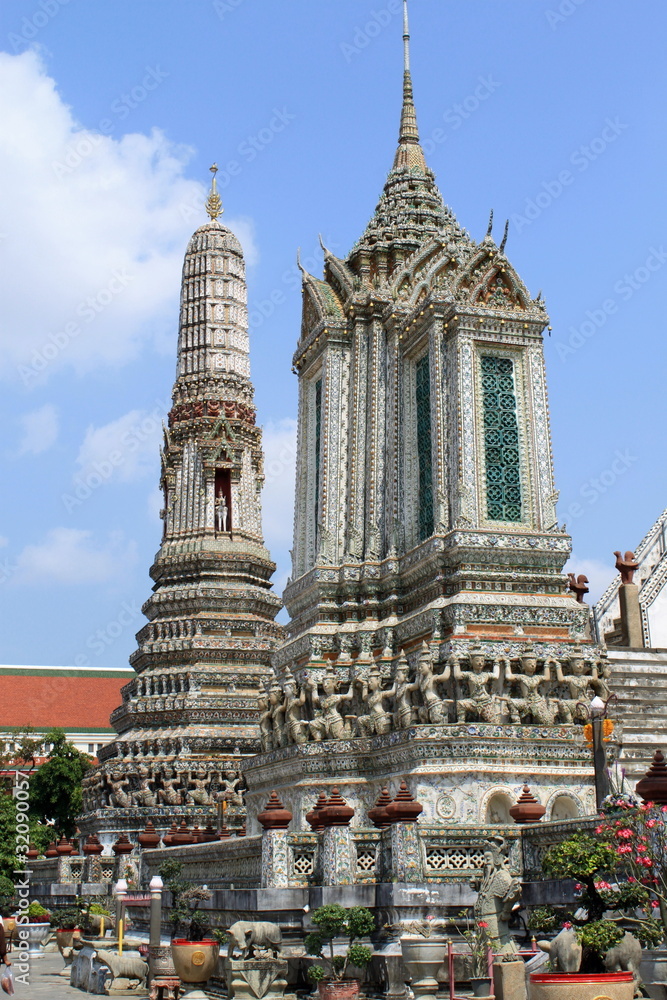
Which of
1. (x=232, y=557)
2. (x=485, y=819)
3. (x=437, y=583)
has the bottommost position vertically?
(x=485, y=819)

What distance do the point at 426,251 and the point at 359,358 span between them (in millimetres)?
2720

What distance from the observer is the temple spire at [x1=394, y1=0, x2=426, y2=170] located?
95.0 feet

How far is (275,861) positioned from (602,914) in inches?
217

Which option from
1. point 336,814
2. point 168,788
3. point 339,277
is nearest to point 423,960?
point 336,814

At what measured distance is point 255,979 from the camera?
46.2 feet

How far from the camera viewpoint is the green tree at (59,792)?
39500 millimetres

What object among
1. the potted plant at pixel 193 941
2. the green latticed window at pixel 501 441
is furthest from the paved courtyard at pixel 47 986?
the green latticed window at pixel 501 441

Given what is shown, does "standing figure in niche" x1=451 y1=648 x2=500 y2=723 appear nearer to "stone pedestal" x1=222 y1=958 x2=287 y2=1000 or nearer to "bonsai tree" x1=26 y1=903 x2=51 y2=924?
"stone pedestal" x1=222 y1=958 x2=287 y2=1000

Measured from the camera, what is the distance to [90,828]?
34562mm

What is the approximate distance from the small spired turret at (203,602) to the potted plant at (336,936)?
18.2 m

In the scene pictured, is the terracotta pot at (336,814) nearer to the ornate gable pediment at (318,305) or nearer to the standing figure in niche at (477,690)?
the standing figure in niche at (477,690)

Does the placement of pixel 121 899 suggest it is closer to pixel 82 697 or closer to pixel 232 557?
pixel 232 557

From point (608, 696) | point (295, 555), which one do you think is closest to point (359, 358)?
point (295, 555)

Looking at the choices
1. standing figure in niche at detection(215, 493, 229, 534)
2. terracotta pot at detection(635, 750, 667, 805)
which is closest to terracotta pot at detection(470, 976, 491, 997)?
terracotta pot at detection(635, 750, 667, 805)
